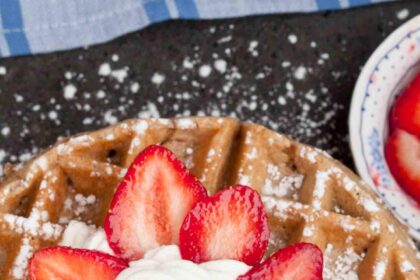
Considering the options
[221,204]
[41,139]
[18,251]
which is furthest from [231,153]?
[41,139]

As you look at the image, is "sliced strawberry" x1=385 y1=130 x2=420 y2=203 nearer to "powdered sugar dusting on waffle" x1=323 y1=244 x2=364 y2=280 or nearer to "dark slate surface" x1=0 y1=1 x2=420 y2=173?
"dark slate surface" x1=0 y1=1 x2=420 y2=173

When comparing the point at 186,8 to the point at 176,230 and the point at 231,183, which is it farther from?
the point at 176,230

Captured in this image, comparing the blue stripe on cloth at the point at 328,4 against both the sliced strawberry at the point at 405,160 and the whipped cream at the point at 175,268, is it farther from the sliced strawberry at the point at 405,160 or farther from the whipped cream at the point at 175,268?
the whipped cream at the point at 175,268

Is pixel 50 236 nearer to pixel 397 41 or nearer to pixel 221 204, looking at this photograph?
pixel 221 204

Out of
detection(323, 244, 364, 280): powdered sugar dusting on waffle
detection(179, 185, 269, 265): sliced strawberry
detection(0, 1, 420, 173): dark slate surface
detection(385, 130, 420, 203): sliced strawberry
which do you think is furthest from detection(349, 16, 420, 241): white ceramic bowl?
detection(179, 185, 269, 265): sliced strawberry

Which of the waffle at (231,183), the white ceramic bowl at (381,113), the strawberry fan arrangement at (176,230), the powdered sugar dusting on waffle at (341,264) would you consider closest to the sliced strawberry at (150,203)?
the strawberry fan arrangement at (176,230)

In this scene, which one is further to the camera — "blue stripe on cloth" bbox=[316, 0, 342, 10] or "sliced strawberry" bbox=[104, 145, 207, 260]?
"blue stripe on cloth" bbox=[316, 0, 342, 10]
